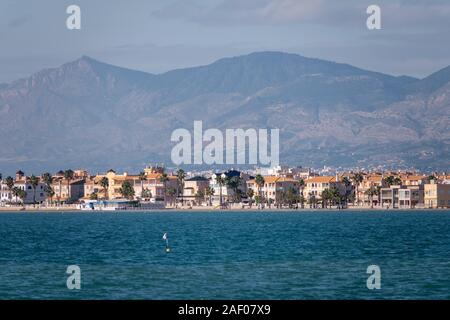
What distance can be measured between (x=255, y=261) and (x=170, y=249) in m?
16.6

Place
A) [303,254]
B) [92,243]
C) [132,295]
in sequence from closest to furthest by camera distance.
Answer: [132,295], [303,254], [92,243]

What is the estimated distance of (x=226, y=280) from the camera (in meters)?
57.5
